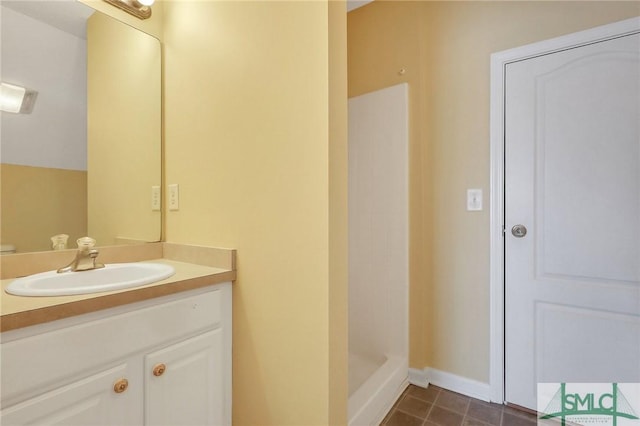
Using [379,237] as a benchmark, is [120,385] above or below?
below

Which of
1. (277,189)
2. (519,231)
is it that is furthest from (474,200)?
(277,189)

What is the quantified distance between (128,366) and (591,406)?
6.58ft

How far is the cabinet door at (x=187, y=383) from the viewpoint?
91 centimetres

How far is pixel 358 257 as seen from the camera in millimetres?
2092

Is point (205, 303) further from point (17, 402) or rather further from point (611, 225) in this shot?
point (611, 225)

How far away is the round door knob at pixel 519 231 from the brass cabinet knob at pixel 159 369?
172cm

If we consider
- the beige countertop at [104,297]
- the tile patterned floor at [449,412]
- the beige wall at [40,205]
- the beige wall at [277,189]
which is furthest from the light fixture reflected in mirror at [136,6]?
the tile patterned floor at [449,412]

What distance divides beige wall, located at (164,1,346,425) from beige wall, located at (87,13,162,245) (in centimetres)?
26

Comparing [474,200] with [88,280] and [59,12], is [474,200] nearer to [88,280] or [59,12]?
[88,280]

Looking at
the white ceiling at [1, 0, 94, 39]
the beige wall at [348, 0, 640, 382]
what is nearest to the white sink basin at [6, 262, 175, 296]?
the white ceiling at [1, 0, 94, 39]

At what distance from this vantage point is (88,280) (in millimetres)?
1073

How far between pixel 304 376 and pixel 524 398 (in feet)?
4.37

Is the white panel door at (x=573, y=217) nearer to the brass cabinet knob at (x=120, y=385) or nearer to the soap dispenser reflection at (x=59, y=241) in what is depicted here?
the brass cabinet knob at (x=120, y=385)

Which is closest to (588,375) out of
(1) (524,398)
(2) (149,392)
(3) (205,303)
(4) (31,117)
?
(1) (524,398)
